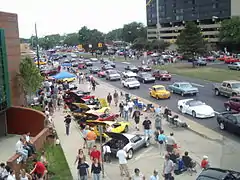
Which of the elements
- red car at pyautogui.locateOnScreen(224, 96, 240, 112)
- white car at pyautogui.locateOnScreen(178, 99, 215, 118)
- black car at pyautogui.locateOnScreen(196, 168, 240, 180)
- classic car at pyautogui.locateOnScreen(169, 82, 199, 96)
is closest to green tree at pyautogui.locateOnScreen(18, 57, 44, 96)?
white car at pyautogui.locateOnScreen(178, 99, 215, 118)

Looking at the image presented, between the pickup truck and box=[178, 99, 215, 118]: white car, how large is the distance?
5865mm

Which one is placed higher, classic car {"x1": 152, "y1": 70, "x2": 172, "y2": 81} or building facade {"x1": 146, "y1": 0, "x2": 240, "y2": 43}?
building facade {"x1": 146, "y1": 0, "x2": 240, "y2": 43}

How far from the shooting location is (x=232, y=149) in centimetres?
1898

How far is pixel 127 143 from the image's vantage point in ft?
61.0

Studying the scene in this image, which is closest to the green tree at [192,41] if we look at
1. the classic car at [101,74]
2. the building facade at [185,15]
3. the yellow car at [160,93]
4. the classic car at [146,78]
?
the classic car at [101,74]

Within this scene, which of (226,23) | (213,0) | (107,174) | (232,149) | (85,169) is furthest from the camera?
(213,0)

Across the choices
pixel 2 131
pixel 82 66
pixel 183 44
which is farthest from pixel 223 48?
pixel 2 131

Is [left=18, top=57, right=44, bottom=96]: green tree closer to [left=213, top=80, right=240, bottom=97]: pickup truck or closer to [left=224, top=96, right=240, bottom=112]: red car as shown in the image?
[left=224, top=96, right=240, bottom=112]: red car

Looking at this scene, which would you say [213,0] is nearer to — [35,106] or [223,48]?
[223,48]

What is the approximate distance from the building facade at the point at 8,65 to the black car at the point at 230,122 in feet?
45.8

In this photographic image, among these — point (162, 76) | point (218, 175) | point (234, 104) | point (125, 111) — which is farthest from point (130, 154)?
point (162, 76)

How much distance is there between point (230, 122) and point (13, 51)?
56.1ft

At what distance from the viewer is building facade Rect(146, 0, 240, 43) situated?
4227 inches

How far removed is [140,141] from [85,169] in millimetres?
5331
